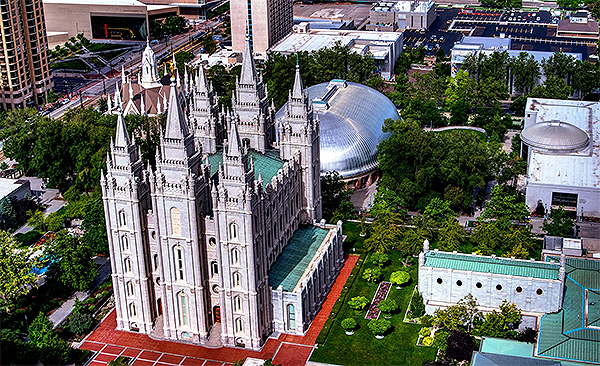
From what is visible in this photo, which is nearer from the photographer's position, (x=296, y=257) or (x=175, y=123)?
(x=175, y=123)

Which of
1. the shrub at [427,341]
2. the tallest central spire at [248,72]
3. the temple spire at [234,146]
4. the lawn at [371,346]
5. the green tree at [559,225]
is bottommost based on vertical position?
the lawn at [371,346]

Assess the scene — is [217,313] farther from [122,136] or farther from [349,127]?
[349,127]

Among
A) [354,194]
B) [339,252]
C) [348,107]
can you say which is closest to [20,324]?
[339,252]

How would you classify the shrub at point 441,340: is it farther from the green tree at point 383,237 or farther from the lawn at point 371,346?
the green tree at point 383,237

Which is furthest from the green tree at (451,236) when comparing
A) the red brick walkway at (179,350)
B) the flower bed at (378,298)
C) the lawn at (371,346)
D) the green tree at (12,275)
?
the green tree at (12,275)

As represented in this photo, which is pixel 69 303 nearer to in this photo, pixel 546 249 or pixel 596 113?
pixel 546 249

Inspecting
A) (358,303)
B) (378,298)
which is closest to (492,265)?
(378,298)
